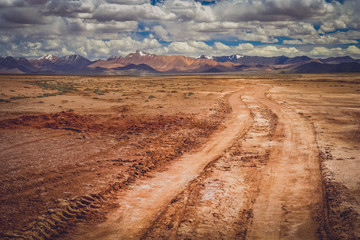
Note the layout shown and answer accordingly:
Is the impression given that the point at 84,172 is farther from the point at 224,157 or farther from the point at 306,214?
the point at 306,214

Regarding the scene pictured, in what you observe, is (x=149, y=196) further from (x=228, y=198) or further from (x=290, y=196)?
(x=290, y=196)

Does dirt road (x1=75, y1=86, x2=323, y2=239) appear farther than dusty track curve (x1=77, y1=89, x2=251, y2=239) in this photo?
No

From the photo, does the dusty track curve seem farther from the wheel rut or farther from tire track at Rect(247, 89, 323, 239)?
tire track at Rect(247, 89, 323, 239)

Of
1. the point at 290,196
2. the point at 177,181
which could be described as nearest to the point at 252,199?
the point at 290,196

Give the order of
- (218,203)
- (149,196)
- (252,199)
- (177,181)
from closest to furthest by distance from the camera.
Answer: (218,203), (252,199), (149,196), (177,181)

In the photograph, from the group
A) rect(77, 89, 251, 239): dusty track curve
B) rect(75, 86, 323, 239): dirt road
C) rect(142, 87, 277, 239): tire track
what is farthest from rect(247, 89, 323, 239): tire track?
rect(77, 89, 251, 239): dusty track curve

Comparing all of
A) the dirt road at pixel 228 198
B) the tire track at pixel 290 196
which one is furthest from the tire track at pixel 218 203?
the tire track at pixel 290 196

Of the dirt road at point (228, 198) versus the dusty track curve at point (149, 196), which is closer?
the dirt road at point (228, 198)

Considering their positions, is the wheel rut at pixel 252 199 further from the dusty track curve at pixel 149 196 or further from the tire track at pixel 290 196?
the dusty track curve at pixel 149 196

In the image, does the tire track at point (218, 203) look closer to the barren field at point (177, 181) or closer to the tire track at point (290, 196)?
the barren field at point (177, 181)

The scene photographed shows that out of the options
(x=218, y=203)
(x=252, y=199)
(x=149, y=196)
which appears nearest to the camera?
(x=218, y=203)
